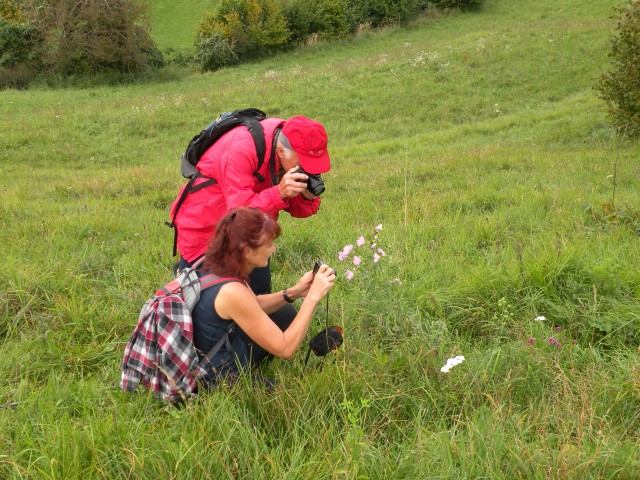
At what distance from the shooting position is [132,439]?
2.30 metres

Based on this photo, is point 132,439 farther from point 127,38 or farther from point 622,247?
point 127,38

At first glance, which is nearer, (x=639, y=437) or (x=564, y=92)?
(x=639, y=437)

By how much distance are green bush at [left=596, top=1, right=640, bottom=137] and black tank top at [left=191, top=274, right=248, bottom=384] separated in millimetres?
9040

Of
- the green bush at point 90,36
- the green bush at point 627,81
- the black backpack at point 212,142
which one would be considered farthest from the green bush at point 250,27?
the black backpack at point 212,142

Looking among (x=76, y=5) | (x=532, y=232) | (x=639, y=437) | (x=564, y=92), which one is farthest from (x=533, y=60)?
(x=76, y=5)

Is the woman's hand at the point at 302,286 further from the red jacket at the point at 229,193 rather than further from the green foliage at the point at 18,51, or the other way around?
the green foliage at the point at 18,51

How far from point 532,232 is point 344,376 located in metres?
3.11

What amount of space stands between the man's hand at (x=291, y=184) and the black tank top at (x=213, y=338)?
67cm

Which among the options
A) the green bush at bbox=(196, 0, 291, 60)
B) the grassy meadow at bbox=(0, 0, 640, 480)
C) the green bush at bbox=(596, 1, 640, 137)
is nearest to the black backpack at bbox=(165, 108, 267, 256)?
the grassy meadow at bbox=(0, 0, 640, 480)

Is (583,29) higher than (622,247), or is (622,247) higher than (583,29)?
(583,29)

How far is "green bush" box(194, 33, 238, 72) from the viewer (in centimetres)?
2791

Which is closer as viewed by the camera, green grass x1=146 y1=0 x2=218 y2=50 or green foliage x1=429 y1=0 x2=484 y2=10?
green foliage x1=429 y1=0 x2=484 y2=10

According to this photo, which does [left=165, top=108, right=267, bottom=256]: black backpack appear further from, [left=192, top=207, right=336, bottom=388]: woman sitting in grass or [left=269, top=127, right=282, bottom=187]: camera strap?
[left=192, top=207, right=336, bottom=388]: woman sitting in grass

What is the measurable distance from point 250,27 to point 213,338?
29.4m
